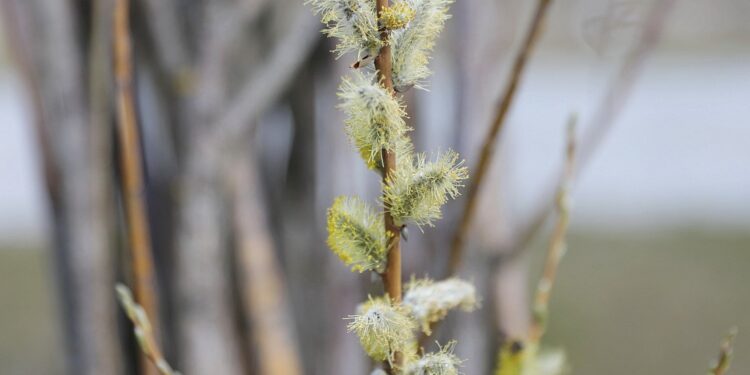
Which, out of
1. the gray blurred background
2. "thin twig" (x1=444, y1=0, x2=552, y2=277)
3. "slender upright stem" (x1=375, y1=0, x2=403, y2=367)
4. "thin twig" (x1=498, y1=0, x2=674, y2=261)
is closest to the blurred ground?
the gray blurred background

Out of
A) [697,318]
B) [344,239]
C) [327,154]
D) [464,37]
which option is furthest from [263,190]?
[697,318]

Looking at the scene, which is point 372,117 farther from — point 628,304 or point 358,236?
point 628,304

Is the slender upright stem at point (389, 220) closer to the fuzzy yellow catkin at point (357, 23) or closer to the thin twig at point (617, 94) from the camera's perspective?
the fuzzy yellow catkin at point (357, 23)

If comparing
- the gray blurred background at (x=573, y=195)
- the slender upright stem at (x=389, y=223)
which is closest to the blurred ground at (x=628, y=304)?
the gray blurred background at (x=573, y=195)

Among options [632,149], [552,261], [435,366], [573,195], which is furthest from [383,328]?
[632,149]

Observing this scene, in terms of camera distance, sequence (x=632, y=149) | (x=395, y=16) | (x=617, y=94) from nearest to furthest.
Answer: (x=395, y=16), (x=617, y=94), (x=632, y=149)

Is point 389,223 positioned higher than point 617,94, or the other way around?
point 617,94

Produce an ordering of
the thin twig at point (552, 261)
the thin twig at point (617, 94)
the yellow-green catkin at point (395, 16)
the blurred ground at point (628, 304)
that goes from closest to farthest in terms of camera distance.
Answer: the yellow-green catkin at point (395, 16), the thin twig at point (552, 261), the thin twig at point (617, 94), the blurred ground at point (628, 304)
